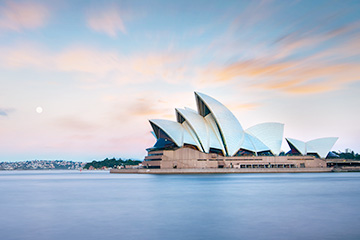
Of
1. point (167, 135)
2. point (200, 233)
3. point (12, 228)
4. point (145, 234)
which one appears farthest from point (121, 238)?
point (167, 135)

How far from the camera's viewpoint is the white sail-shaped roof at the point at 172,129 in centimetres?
8125

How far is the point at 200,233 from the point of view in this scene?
1562 cm

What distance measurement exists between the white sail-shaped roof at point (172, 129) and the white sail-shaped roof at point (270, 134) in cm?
1954

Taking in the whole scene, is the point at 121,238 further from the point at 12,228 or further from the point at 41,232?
the point at 12,228

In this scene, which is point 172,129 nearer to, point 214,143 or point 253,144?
point 214,143

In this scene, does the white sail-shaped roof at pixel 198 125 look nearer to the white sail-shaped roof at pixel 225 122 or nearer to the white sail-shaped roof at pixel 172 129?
the white sail-shaped roof at pixel 225 122

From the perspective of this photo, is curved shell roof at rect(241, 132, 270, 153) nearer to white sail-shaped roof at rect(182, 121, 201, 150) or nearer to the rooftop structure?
the rooftop structure

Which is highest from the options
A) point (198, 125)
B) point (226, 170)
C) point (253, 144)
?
point (198, 125)

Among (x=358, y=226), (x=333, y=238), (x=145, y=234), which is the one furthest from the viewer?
(x=358, y=226)

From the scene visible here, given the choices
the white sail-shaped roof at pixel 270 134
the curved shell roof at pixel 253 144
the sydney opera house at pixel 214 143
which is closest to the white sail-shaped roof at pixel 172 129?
the sydney opera house at pixel 214 143

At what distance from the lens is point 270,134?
3588 inches

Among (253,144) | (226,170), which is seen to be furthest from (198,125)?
(253,144)

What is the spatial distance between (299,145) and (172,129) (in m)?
36.9

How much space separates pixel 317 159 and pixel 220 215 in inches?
3117
